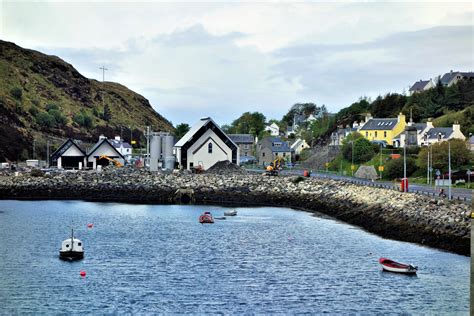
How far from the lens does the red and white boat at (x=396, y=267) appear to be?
2093 inches

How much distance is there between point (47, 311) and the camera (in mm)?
43938

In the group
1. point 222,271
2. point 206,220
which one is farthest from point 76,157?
point 222,271

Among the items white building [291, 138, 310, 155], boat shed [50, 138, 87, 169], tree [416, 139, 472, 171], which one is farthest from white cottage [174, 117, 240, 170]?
white building [291, 138, 310, 155]

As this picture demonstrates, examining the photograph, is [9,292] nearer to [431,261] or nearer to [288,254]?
[288,254]

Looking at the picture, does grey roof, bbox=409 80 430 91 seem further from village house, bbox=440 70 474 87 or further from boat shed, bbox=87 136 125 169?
boat shed, bbox=87 136 125 169

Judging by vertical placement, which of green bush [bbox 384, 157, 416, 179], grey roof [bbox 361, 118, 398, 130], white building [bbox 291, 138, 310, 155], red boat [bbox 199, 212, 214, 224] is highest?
grey roof [bbox 361, 118, 398, 130]

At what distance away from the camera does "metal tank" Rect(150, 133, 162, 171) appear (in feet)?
447

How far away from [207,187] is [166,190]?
6.13 metres

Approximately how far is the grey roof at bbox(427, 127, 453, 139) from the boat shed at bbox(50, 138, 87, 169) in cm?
6148

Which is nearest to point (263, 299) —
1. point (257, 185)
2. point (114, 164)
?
point (257, 185)

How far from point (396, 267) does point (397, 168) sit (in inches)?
2197

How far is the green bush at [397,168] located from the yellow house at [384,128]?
3934cm

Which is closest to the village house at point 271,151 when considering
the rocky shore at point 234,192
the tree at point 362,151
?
the tree at point 362,151

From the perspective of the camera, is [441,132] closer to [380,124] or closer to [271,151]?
[380,124]
